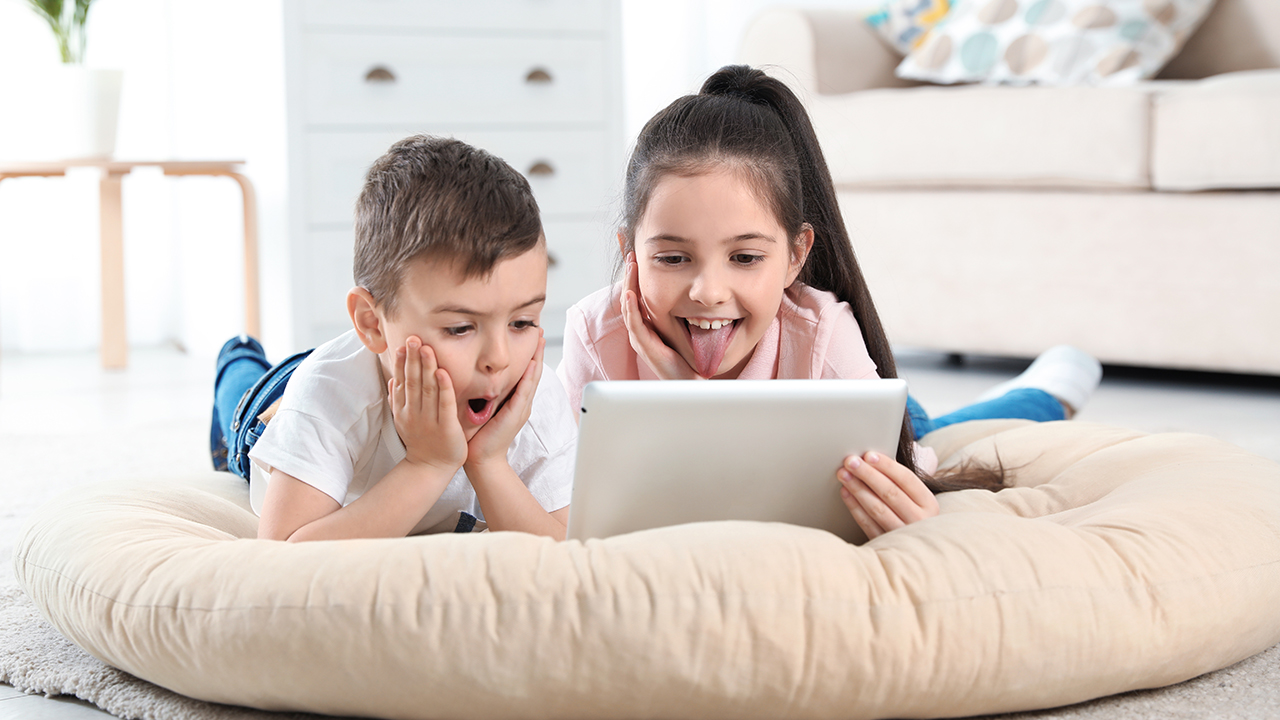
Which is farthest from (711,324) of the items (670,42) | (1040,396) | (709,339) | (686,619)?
(670,42)

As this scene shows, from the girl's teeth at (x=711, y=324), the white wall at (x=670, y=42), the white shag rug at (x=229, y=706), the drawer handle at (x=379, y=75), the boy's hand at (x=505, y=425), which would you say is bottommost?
the white shag rug at (x=229, y=706)

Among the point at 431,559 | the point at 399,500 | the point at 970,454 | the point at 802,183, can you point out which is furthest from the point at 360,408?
the point at 970,454

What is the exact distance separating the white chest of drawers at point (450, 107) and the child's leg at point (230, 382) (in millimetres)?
1129

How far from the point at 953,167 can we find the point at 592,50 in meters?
1.07

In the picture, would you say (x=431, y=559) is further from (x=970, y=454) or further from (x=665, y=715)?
(x=970, y=454)

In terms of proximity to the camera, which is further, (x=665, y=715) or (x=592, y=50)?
(x=592, y=50)

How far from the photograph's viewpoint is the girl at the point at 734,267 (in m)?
1.25

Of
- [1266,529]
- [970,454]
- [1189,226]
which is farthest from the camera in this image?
[1189,226]

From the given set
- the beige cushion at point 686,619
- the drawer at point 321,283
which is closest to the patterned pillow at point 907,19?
the drawer at point 321,283

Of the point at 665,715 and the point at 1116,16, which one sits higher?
the point at 1116,16

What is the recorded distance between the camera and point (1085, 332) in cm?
251

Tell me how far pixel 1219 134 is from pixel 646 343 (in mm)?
1493

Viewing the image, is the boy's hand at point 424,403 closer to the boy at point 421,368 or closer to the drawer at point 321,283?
the boy at point 421,368

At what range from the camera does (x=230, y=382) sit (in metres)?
1.70
